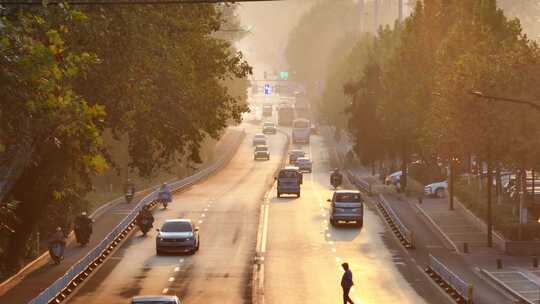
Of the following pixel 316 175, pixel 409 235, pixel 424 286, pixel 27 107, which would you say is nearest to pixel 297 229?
pixel 409 235

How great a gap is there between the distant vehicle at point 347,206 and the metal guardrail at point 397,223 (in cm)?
238

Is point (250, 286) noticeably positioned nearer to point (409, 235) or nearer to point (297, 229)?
point (409, 235)

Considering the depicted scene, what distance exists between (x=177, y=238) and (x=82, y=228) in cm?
524

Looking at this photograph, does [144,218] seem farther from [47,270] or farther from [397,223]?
[47,270]

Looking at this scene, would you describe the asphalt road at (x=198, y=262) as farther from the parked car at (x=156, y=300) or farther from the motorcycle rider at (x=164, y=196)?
the parked car at (x=156, y=300)

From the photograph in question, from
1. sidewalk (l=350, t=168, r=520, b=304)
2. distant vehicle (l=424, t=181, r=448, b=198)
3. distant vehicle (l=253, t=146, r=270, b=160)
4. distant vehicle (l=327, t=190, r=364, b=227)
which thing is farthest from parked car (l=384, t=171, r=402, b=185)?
distant vehicle (l=253, t=146, r=270, b=160)

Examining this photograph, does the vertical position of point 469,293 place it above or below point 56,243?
below

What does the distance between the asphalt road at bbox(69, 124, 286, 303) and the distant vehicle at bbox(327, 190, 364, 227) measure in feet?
15.7

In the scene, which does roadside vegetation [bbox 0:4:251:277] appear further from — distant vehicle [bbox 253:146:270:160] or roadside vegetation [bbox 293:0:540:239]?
distant vehicle [bbox 253:146:270:160]

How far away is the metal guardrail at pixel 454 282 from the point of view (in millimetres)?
46688

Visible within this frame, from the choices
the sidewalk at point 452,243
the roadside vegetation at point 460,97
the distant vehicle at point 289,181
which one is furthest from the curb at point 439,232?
the distant vehicle at point 289,181

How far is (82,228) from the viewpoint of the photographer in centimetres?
6581

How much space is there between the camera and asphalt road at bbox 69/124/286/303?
51344 mm

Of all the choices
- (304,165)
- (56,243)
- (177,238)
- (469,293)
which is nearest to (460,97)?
(177,238)
